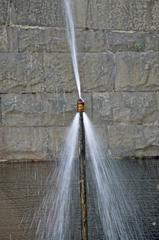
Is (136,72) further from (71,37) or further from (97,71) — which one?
A: (71,37)

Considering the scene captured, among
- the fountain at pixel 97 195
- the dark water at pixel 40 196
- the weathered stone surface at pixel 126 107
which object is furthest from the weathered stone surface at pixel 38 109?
the dark water at pixel 40 196

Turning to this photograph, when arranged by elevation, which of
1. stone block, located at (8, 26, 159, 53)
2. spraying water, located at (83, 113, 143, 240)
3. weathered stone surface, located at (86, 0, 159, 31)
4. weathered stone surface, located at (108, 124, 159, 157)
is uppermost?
weathered stone surface, located at (86, 0, 159, 31)

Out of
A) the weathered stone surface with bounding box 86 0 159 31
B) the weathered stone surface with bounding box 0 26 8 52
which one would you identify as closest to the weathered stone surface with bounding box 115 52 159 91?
the weathered stone surface with bounding box 86 0 159 31

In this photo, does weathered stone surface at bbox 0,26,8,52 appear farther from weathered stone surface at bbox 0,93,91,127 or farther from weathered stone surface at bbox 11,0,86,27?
weathered stone surface at bbox 0,93,91,127

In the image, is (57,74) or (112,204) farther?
(112,204)

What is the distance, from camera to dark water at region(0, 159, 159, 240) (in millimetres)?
3547

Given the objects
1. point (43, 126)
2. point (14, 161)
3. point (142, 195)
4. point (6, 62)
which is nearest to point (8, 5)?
point (6, 62)

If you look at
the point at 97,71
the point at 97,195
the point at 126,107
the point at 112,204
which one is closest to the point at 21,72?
the point at 97,71

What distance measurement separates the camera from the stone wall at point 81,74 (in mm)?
3543

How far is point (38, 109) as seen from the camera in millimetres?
3562

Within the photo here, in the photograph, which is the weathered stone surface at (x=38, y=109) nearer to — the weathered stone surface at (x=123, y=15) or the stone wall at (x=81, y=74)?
the stone wall at (x=81, y=74)

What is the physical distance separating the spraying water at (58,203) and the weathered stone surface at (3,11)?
0.98m

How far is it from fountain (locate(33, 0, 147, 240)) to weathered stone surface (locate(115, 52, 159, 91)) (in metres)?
0.37

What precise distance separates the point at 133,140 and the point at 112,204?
58cm
